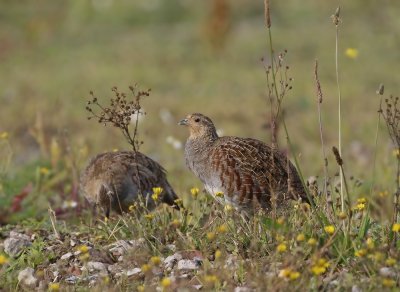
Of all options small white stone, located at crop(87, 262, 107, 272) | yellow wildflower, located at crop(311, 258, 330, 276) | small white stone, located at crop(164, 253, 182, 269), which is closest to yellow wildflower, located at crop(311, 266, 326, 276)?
yellow wildflower, located at crop(311, 258, 330, 276)

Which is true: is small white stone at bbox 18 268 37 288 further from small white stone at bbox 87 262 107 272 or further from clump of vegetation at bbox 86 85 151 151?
clump of vegetation at bbox 86 85 151 151

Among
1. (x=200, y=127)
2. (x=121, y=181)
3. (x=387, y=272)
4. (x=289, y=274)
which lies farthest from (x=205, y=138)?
(x=289, y=274)

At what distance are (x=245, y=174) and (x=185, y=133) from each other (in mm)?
5306

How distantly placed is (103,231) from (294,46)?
1265cm

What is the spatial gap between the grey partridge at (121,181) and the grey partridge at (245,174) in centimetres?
70

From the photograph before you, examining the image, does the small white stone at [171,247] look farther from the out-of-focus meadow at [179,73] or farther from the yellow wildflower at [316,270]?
the out-of-focus meadow at [179,73]

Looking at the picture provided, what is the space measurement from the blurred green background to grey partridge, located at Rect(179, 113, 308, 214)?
3.06 feet

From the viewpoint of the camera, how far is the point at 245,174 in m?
5.57

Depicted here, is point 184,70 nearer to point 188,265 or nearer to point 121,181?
point 121,181

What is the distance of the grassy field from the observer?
14.4 ft

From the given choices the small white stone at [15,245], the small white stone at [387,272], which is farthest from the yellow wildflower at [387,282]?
the small white stone at [15,245]

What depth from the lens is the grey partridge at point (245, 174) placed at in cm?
552

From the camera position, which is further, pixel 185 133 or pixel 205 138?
pixel 185 133

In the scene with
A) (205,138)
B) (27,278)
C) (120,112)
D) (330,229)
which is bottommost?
(27,278)
